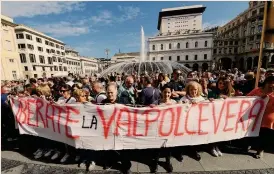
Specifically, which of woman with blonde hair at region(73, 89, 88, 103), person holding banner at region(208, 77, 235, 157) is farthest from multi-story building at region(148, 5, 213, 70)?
woman with blonde hair at region(73, 89, 88, 103)

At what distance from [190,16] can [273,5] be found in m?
74.6

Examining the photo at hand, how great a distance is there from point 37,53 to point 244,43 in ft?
233

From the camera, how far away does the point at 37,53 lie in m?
49.6

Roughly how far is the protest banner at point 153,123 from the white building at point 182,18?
71.2 meters

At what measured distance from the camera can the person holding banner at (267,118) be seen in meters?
3.27

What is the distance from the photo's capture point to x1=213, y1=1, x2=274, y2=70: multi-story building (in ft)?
158

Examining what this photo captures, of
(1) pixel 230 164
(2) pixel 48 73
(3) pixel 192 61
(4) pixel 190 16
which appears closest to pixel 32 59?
(2) pixel 48 73

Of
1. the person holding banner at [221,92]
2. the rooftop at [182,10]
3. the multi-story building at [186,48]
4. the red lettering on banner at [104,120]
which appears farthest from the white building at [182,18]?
the red lettering on banner at [104,120]

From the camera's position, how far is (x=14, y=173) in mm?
3168

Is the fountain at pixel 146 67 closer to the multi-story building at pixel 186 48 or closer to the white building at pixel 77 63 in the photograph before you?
the multi-story building at pixel 186 48

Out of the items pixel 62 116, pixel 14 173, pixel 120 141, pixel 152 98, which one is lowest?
pixel 14 173

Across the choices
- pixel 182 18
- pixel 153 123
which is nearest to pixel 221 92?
pixel 153 123

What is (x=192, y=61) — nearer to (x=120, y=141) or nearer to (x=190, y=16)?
(x=190, y=16)

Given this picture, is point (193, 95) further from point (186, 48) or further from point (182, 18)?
point (182, 18)
